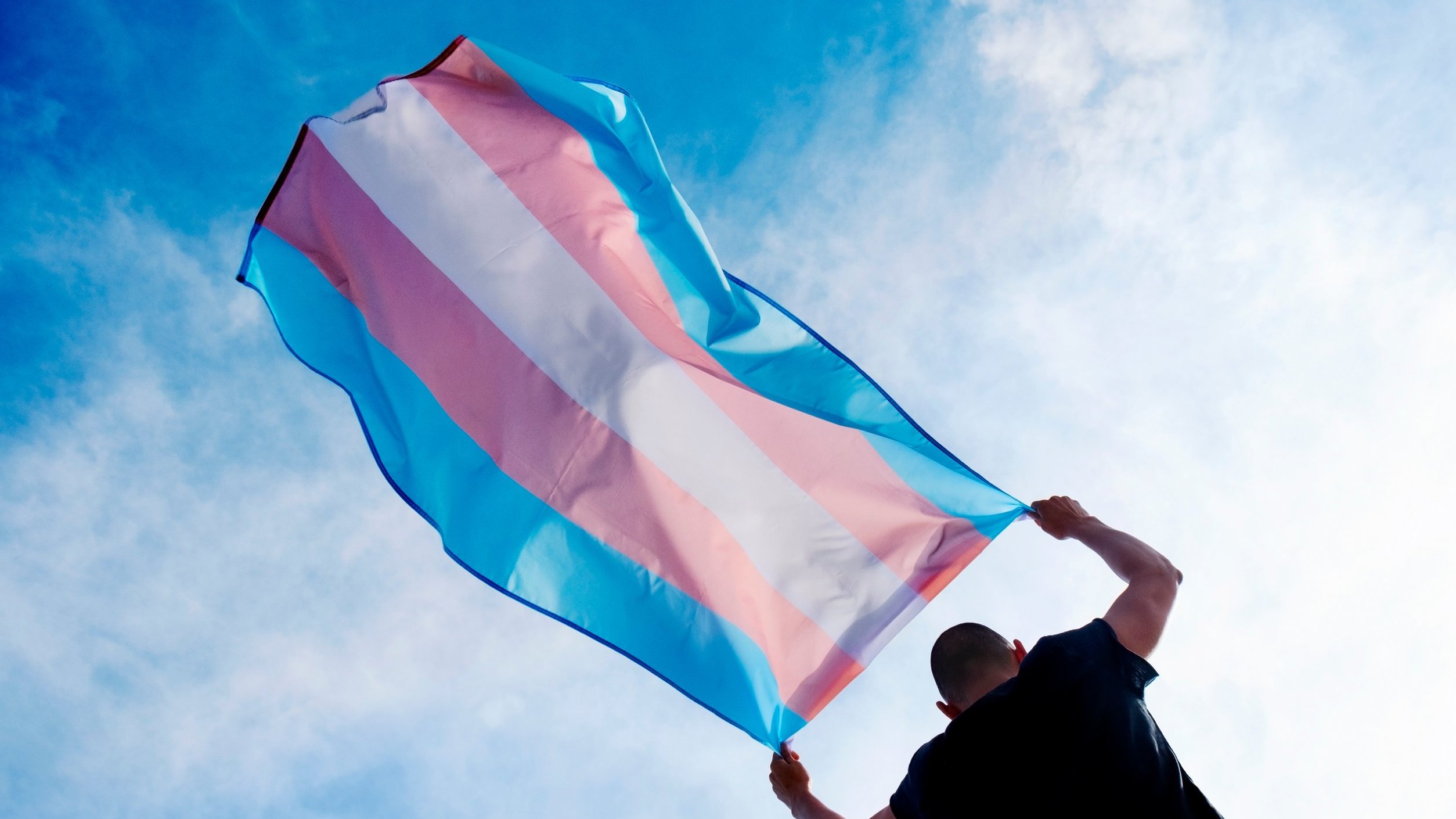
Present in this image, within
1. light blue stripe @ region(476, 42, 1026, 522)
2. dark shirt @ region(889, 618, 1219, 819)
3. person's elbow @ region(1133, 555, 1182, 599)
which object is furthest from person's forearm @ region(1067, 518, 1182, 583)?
light blue stripe @ region(476, 42, 1026, 522)

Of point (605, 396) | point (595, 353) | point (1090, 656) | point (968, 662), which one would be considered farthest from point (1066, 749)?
point (595, 353)

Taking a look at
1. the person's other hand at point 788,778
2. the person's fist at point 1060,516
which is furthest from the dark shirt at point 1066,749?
the person's other hand at point 788,778

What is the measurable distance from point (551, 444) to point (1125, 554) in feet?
9.00

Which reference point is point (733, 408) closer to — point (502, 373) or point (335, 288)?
point (502, 373)

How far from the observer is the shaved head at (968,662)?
326cm

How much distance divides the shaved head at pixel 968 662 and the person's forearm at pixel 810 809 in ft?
3.66

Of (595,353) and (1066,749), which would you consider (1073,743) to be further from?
(595,353)

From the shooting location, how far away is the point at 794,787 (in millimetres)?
4332

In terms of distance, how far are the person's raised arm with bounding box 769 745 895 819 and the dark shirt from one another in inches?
59.9

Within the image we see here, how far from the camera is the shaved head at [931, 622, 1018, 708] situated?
128 inches

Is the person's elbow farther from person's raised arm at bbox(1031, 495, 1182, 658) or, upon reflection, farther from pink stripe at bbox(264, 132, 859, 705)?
pink stripe at bbox(264, 132, 859, 705)

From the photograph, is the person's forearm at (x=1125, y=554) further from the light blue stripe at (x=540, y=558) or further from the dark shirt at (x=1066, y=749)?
the light blue stripe at (x=540, y=558)

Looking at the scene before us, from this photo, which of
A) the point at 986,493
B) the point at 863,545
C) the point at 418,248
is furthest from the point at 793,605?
the point at 418,248

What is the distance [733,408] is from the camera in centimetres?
480
